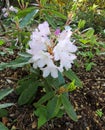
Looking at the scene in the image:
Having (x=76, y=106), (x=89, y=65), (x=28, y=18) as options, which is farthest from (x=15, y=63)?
(x=89, y=65)

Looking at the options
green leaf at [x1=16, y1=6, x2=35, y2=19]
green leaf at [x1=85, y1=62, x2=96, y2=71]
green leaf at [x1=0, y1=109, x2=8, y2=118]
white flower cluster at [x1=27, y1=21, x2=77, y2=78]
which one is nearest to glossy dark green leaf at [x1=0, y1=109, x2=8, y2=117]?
green leaf at [x1=0, y1=109, x2=8, y2=118]

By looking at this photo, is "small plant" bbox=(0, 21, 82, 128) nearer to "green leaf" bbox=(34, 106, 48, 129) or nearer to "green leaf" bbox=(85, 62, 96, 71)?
"green leaf" bbox=(34, 106, 48, 129)

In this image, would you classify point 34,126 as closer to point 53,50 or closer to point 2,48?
point 53,50

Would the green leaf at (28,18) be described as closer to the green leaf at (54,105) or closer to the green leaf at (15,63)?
the green leaf at (15,63)

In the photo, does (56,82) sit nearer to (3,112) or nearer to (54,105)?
(54,105)

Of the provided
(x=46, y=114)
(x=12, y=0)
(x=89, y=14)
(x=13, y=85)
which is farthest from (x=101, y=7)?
(x=46, y=114)

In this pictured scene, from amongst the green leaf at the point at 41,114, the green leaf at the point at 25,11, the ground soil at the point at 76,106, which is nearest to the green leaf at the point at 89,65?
the ground soil at the point at 76,106
